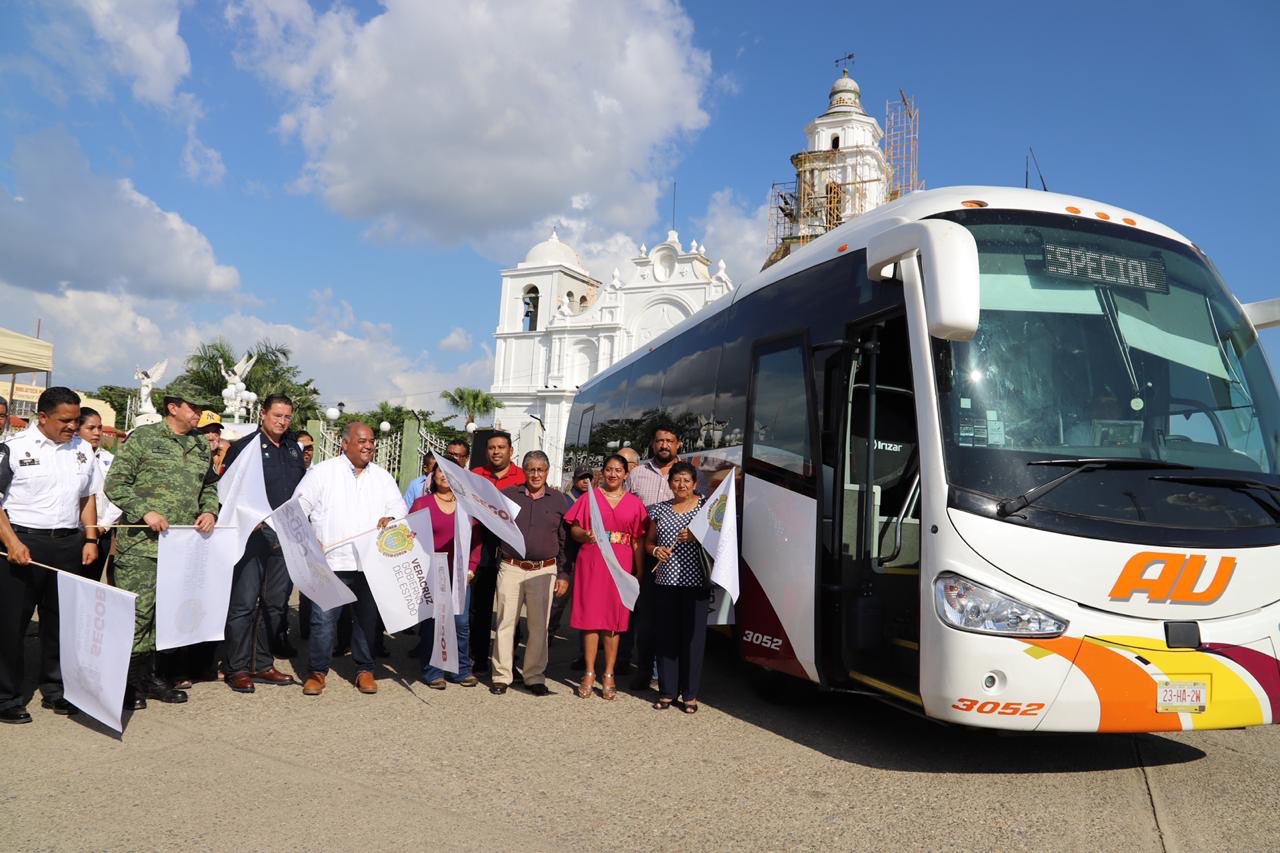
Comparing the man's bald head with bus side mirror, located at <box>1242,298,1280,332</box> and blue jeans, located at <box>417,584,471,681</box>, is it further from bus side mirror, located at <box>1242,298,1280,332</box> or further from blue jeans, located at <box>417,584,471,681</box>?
Answer: bus side mirror, located at <box>1242,298,1280,332</box>

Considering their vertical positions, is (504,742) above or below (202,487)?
below

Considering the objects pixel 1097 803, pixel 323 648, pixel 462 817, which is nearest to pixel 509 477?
pixel 323 648

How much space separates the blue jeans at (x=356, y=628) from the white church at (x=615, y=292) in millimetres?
41603

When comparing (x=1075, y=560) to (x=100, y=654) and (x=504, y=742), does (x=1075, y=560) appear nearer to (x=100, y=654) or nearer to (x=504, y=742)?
(x=504, y=742)

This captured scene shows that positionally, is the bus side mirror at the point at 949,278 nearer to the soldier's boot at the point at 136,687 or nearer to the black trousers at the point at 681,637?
the black trousers at the point at 681,637

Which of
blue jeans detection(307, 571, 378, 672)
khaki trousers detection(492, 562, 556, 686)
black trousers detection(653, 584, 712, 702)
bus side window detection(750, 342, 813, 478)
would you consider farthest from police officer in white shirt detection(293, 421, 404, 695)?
bus side window detection(750, 342, 813, 478)

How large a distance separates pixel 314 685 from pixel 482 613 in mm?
1558

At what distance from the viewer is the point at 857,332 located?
5.72 meters

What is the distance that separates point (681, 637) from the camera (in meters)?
6.65

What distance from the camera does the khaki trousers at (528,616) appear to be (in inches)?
274

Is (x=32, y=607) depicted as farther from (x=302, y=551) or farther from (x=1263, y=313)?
(x=1263, y=313)

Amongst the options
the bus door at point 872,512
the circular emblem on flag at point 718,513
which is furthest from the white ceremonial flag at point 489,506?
the bus door at point 872,512

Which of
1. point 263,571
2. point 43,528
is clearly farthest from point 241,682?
point 43,528

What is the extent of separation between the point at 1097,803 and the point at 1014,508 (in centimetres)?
159
